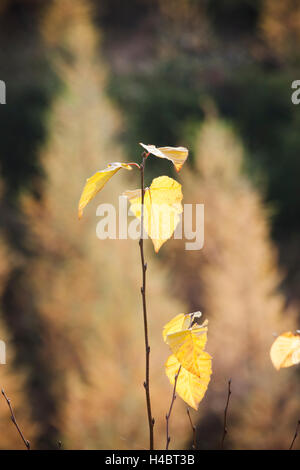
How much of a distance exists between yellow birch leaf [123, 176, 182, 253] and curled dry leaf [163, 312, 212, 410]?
0.18ft

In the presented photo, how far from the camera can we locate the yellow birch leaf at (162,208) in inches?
8.8

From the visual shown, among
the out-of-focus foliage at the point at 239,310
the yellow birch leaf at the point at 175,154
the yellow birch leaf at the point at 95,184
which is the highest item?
the yellow birch leaf at the point at 175,154

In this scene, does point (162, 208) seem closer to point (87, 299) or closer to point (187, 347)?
A: point (187, 347)

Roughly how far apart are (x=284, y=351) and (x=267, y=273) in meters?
1.04

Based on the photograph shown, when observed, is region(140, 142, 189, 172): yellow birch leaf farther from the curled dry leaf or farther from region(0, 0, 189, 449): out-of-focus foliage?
region(0, 0, 189, 449): out-of-focus foliage

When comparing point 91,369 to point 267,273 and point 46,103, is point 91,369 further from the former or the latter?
point 46,103

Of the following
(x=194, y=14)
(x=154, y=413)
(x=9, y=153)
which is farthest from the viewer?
(x=194, y=14)

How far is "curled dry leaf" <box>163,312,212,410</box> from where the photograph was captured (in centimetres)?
22

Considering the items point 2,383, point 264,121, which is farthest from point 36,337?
point 264,121

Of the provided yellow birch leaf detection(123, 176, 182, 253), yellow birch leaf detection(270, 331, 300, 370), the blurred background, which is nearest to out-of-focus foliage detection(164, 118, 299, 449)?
the blurred background

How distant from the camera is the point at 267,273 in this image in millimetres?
1269

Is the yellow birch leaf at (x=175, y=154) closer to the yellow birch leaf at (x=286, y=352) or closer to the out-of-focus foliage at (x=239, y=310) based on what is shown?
the yellow birch leaf at (x=286, y=352)

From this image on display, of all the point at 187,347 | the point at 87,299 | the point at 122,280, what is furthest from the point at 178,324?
the point at 87,299

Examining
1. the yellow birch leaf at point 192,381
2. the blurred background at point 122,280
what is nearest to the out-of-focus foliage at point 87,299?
the blurred background at point 122,280
